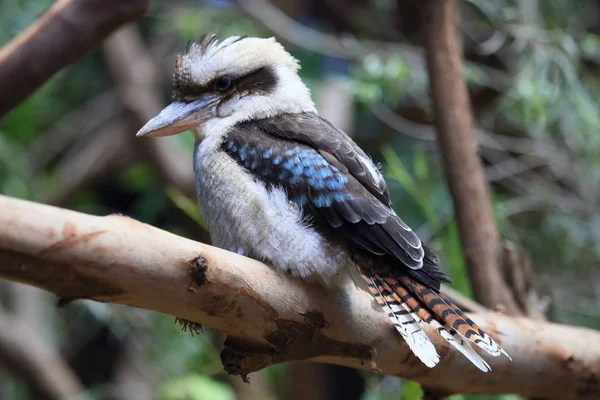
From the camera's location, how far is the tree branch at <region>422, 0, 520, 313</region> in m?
1.80

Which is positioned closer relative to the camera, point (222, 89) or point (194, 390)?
point (222, 89)

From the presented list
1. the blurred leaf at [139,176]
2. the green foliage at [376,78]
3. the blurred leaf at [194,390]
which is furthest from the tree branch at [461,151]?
the blurred leaf at [139,176]

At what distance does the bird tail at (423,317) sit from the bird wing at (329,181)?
33 millimetres

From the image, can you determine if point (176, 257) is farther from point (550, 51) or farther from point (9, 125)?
point (9, 125)

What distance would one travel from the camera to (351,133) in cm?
361


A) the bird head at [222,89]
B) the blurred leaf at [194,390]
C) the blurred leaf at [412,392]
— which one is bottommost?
the blurred leaf at [194,390]

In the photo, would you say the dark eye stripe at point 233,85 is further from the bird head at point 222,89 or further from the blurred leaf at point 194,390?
the blurred leaf at point 194,390

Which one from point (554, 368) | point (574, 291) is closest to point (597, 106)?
point (574, 291)

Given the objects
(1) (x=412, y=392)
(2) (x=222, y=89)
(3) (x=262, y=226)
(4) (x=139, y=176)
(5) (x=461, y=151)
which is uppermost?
(2) (x=222, y=89)

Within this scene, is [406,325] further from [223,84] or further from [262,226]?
[223,84]

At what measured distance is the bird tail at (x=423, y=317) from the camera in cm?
109

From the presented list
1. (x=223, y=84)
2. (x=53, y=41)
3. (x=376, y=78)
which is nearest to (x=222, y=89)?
(x=223, y=84)

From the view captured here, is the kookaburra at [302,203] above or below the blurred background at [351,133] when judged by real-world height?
above

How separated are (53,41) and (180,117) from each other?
0.44 m
